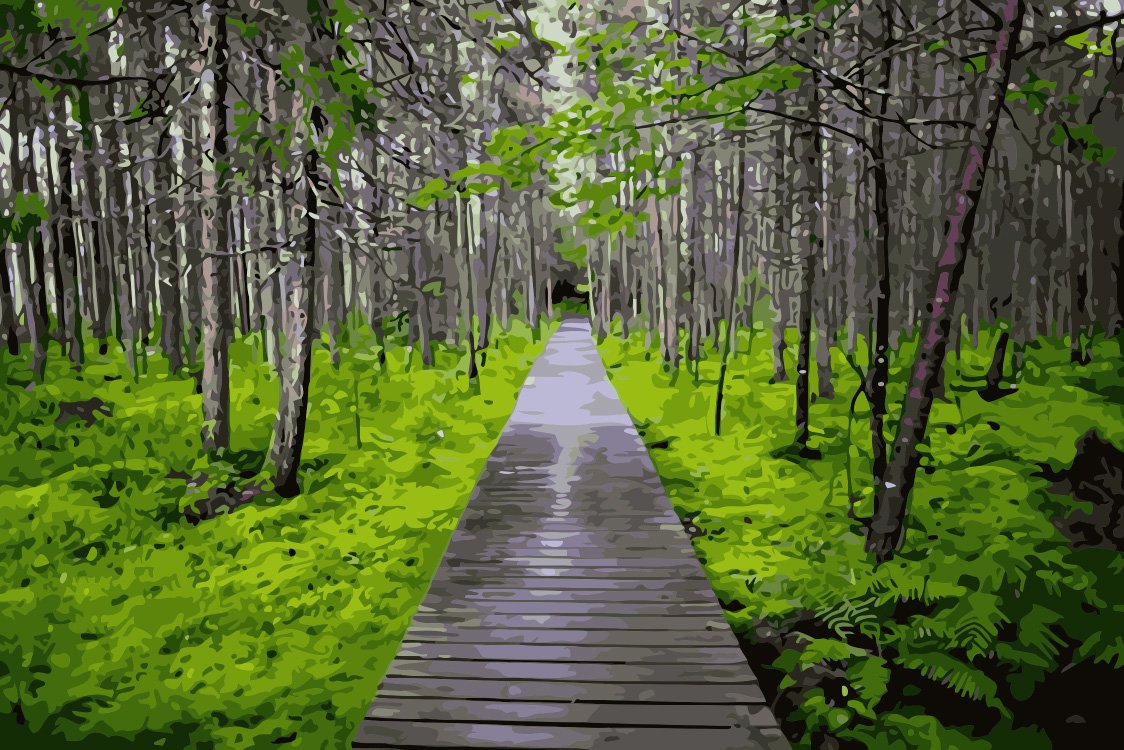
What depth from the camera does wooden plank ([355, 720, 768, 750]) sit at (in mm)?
3805

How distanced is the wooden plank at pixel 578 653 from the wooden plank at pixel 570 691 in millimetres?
279

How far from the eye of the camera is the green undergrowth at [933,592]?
470 cm

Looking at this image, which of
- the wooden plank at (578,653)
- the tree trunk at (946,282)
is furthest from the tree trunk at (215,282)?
the tree trunk at (946,282)

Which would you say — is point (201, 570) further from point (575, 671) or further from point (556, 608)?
point (575, 671)

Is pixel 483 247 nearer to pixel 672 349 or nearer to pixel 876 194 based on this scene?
pixel 672 349

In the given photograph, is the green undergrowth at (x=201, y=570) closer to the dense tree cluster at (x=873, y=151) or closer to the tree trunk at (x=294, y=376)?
the tree trunk at (x=294, y=376)

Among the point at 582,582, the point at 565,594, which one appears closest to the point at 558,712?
the point at 565,594

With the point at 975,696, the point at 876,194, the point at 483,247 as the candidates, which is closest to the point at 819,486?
the point at 876,194

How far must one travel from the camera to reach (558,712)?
13.6 ft

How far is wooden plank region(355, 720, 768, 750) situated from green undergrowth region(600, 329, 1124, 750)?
41.9 inches

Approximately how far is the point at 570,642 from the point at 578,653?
0.54 feet

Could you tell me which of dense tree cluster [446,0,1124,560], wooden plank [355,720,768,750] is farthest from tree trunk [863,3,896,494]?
wooden plank [355,720,768,750]

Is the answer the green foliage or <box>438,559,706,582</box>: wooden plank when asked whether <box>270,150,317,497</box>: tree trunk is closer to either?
<box>438,559,706,582</box>: wooden plank

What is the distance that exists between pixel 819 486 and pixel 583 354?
59.9ft
